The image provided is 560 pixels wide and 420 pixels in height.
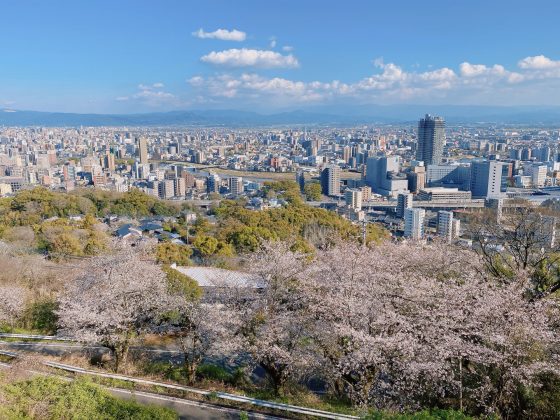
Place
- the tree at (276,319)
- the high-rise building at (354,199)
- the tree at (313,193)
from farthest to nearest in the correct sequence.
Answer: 1. the tree at (313,193)
2. the high-rise building at (354,199)
3. the tree at (276,319)

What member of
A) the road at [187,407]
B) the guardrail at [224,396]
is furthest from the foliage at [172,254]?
the road at [187,407]

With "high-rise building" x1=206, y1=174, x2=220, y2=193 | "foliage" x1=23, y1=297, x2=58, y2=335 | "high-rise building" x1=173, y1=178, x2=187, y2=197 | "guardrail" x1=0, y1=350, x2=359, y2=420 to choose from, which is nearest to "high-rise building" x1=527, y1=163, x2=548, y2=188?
"high-rise building" x1=206, y1=174, x2=220, y2=193

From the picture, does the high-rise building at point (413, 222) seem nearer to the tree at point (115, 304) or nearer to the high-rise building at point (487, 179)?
the high-rise building at point (487, 179)

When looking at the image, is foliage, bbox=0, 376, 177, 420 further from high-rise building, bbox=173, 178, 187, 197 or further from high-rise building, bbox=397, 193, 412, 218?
high-rise building, bbox=173, 178, 187, 197

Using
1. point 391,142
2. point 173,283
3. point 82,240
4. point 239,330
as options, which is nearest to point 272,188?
point 82,240

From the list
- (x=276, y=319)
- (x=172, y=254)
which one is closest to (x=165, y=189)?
(x=172, y=254)

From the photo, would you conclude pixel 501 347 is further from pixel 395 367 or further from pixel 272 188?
pixel 272 188
